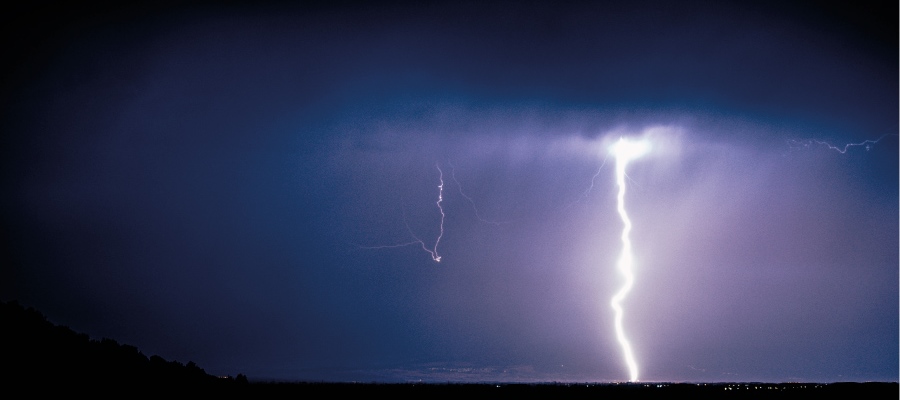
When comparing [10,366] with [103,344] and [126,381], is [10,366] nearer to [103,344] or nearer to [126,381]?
[126,381]

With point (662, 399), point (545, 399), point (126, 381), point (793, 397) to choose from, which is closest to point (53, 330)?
point (126, 381)

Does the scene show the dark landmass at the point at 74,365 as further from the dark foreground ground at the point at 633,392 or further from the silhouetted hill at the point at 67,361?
the dark foreground ground at the point at 633,392

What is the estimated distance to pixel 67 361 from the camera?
58.5 ft

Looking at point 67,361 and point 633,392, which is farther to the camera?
point 633,392

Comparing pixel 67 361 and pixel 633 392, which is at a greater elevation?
pixel 67 361

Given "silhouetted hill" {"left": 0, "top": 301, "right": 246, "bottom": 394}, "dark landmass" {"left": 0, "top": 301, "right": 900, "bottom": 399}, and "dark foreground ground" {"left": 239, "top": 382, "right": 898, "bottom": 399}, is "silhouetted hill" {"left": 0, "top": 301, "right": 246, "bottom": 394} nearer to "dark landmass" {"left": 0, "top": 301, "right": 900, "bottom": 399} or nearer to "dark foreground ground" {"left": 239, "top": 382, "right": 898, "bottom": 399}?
"dark landmass" {"left": 0, "top": 301, "right": 900, "bottom": 399}

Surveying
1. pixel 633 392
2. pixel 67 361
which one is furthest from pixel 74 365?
pixel 633 392

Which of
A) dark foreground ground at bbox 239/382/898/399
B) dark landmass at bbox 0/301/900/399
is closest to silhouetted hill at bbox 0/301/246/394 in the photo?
dark landmass at bbox 0/301/900/399

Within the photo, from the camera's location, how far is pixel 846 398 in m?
31.2

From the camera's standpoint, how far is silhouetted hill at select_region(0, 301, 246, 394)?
1619 cm

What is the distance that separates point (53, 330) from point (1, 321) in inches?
56.3

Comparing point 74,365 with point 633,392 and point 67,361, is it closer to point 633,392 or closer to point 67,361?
point 67,361

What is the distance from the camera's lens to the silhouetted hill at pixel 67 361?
16.2 meters

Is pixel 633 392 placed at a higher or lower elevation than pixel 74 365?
lower
